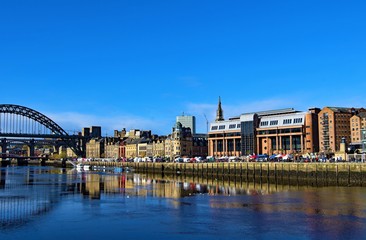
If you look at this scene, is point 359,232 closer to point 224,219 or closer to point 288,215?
point 288,215

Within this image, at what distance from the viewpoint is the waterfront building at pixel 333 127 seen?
150125 mm

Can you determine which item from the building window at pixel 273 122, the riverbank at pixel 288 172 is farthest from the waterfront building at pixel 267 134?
the riverbank at pixel 288 172

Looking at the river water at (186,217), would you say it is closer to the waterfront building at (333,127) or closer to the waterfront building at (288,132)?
the waterfront building at (333,127)

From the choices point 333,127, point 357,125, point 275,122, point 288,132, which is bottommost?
point 288,132

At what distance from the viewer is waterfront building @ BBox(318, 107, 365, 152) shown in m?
150

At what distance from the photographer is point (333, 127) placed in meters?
150

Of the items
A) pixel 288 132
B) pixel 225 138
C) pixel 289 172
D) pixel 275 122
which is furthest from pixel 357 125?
pixel 289 172

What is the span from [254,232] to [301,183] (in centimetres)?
5335

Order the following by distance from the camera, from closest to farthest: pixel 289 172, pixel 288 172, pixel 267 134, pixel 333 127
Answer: pixel 289 172 → pixel 288 172 → pixel 333 127 → pixel 267 134

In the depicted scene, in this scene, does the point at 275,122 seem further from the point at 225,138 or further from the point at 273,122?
the point at 225,138

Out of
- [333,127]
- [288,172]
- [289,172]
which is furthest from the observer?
[333,127]

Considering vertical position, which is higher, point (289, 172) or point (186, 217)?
point (289, 172)

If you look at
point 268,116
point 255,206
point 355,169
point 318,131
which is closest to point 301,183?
point 355,169

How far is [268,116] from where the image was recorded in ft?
561
